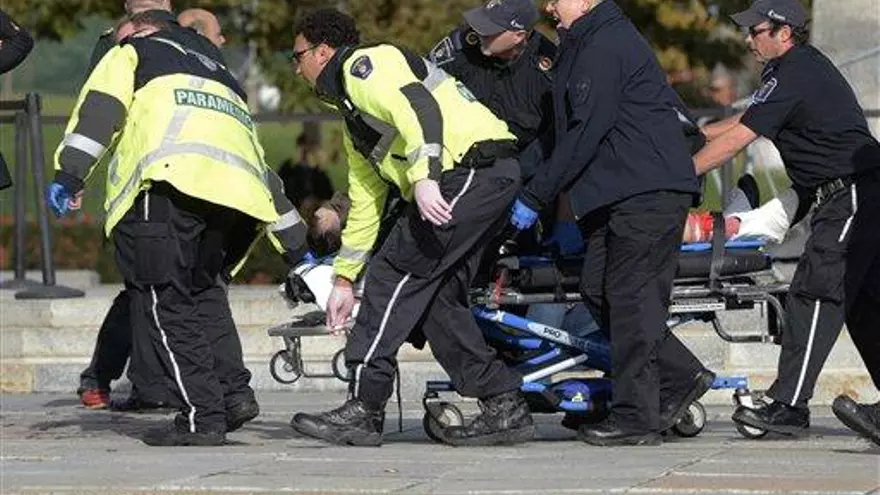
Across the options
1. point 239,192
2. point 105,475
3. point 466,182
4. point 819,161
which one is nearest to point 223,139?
point 239,192

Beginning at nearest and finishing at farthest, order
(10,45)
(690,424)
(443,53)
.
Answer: (690,424) < (443,53) < (10,45)

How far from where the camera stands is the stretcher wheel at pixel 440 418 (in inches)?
419

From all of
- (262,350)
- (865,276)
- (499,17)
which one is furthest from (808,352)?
(262,350)

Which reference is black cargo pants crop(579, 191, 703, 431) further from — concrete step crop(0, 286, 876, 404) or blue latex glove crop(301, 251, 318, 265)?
concrete step crop(0, 286, 876, 404)

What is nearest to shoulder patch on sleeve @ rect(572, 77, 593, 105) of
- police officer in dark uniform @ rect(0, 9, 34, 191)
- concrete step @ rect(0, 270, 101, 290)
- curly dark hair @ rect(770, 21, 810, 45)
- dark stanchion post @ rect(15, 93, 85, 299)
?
curly dark hair @ rect(770, 21, 810, 45)

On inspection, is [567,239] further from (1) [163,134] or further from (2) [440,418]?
(1) [163,134]

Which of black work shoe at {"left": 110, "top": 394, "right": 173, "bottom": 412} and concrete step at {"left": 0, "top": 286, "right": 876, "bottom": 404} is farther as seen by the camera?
concrete step at {"left": 0, "top": 286, "right": 876, "bottom": 404}

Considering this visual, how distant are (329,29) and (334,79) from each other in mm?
259

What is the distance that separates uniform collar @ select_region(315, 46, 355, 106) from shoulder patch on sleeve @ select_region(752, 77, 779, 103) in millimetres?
1684

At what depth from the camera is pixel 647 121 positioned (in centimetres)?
1020

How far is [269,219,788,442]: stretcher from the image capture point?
10.5 meters

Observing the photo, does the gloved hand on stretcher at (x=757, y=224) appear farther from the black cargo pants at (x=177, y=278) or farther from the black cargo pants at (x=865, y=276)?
the black cargo pants at (x=177, y=278)

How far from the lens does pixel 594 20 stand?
10305 millimetres

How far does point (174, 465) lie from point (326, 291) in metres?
1.23
